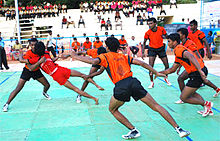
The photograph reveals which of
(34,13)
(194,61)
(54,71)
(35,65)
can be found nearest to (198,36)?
(194,61)

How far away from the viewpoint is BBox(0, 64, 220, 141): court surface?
14.7ft

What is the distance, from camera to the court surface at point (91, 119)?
449cm

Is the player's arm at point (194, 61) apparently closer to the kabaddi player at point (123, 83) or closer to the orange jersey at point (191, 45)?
the orange jersey at point (191, 45)

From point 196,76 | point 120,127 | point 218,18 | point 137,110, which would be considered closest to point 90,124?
point 120,127

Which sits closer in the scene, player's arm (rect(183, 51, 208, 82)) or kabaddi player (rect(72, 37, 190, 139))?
kabaddi player (rect(72, 37, 190, 139))

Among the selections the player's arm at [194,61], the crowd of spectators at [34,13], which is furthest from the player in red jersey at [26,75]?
the crowd of spectators at [34,13]

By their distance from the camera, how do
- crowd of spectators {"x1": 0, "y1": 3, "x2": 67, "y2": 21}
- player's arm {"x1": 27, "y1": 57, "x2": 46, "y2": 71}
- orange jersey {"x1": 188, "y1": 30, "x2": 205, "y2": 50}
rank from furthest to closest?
crowd of spectators {"x1": 0, "y1": 3, "x2": 67, "y2": 21} < orange jersey {"x1": 188, "y1": 30, "x2": 205, "y2": 50} < player's arm {"x1": 27, "y1": 57, "x2": 46, "y2": 71}

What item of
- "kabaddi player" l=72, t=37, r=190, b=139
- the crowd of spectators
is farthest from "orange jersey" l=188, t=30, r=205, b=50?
the crowd of spectators

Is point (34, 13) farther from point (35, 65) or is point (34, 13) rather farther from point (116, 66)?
point (116, 66)

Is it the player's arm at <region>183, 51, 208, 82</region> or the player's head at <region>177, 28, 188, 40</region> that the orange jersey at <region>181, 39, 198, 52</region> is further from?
the player's arm at <region>183, 51, 208, 82</region>

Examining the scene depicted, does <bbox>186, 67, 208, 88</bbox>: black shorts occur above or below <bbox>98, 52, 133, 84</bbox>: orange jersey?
below

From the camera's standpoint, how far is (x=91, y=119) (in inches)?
209

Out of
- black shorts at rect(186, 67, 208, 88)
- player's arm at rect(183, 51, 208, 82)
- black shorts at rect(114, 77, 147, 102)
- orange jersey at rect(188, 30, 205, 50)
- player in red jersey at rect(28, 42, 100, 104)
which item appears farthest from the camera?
orange jersey at rect(188, 30, 205, 50)

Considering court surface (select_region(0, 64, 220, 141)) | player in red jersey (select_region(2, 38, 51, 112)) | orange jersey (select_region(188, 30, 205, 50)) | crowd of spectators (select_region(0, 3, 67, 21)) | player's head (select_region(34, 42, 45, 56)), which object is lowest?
court surface (select_region(0, 64, 220, 141))
